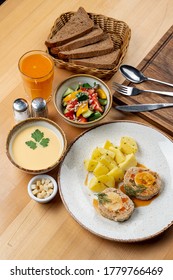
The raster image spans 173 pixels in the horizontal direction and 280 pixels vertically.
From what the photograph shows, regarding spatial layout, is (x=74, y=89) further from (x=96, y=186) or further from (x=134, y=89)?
(x=96, y=186)

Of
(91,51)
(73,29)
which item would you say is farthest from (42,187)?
(73,29)

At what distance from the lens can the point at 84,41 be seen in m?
2.34

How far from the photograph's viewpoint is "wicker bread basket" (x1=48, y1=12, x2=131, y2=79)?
225cm

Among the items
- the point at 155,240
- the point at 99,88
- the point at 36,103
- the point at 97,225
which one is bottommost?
the point at 155,240

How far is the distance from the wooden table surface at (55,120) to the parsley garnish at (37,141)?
0.39ft

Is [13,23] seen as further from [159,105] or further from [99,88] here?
[159,105]

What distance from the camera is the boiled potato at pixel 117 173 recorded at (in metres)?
1.93

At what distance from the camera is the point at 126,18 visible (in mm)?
2541

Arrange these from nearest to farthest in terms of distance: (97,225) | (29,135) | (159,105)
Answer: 1. (97,225)
2. (29,135)
3. (159,105)

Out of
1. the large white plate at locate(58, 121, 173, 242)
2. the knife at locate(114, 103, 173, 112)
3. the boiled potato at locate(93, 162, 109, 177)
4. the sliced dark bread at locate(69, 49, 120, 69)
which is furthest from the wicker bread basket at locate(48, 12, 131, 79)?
the boiled potato at locate(93, 162, 109, 177)

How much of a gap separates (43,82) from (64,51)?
0.84ft

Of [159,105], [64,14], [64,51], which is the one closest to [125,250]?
[159,105]

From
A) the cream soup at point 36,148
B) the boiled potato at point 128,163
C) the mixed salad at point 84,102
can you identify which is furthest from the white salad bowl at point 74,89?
the boiled potato at point 128,163

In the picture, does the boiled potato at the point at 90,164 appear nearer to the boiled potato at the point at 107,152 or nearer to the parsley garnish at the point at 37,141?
the boiled potato at the point at 107,152
